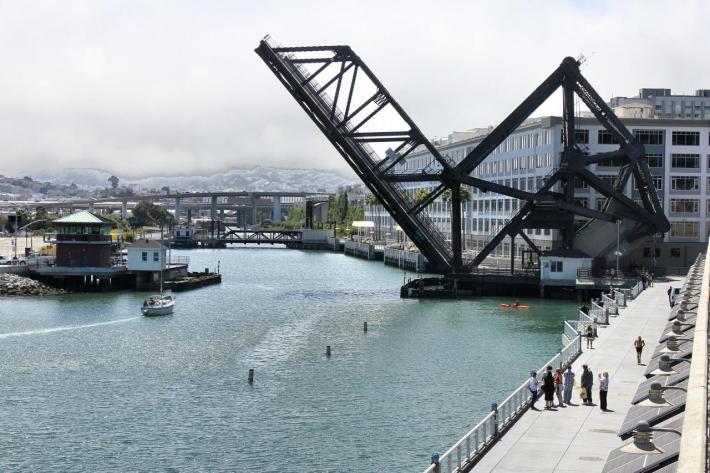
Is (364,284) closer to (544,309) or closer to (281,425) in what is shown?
(544,309)

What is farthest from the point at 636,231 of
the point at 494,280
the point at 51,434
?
the point at 51,434

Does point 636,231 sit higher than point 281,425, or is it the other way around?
point 636,231

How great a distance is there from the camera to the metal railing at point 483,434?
69.2 feet

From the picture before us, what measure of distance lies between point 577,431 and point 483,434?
3311 millimetres

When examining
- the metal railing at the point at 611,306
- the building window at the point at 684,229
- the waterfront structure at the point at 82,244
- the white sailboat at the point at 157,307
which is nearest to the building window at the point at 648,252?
the building window at the point at 684,229

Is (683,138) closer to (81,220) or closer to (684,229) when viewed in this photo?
(684,229)

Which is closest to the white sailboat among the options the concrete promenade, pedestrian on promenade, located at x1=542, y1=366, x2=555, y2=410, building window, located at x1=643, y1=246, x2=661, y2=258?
the concrete promenade

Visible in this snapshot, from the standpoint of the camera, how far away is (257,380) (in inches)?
1645

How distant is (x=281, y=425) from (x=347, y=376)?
961 cm

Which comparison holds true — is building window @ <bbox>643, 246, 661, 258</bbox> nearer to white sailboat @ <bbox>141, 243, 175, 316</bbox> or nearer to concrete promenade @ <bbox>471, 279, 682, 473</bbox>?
white sailboat @ <bbox>141, 243, 175, 316</bbox>

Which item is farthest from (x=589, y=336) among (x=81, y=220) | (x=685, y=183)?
(x=81, y=220)

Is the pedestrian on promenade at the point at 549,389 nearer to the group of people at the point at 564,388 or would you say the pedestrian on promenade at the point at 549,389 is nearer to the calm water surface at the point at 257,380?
the group of people at the point at 564,388

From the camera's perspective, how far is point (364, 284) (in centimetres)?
9800

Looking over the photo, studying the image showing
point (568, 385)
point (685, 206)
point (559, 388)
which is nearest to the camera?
point (559, 388)
